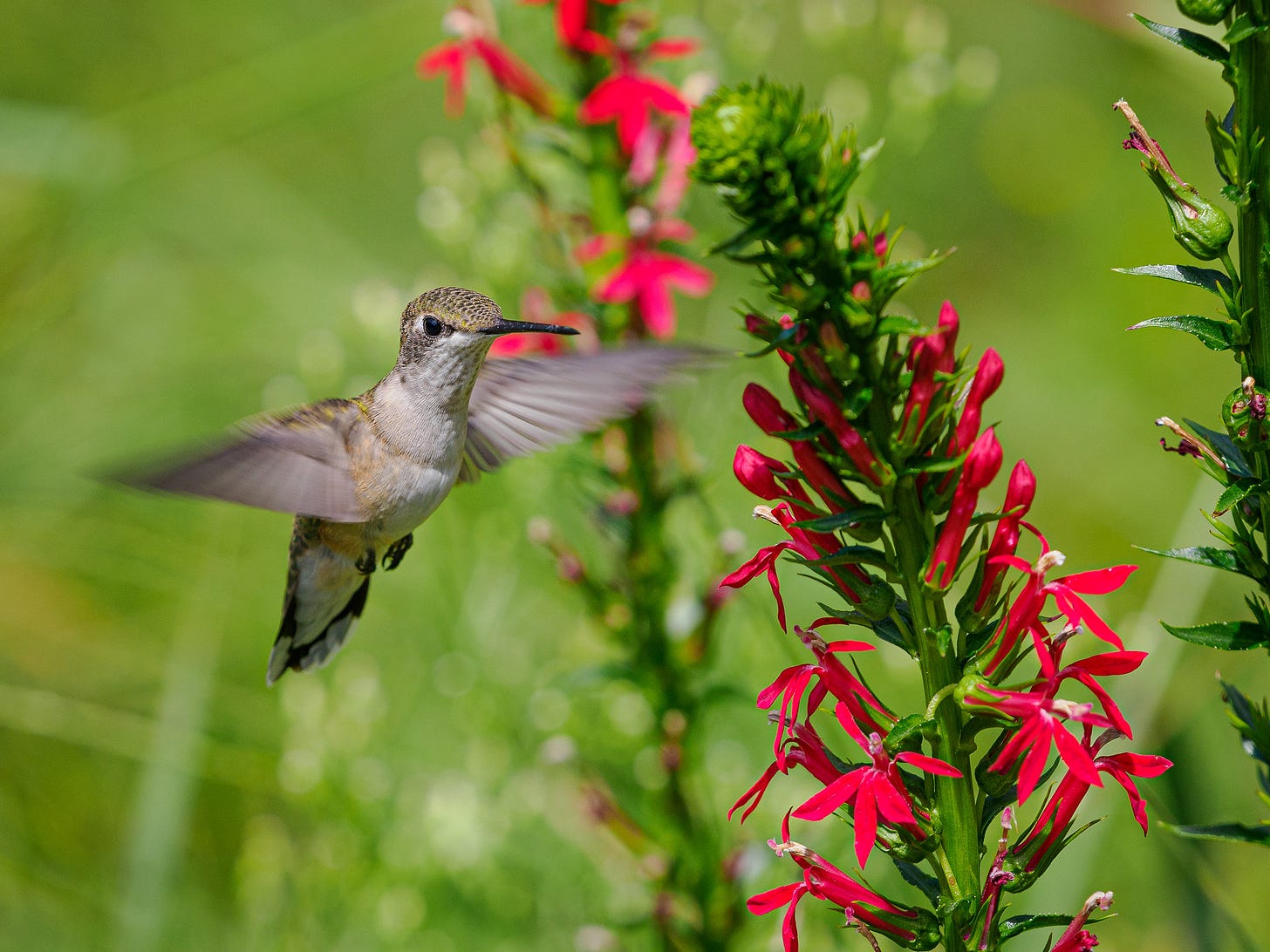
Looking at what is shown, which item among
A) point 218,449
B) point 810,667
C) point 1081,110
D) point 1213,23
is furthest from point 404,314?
point 1081,110

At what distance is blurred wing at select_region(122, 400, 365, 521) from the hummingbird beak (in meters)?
0.28

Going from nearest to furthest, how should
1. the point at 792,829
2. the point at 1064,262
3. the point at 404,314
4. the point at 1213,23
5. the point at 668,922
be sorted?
the point at 1213,23
the point at 404,314
the point at 668,922
the point at 792,829
the point at 1064,262

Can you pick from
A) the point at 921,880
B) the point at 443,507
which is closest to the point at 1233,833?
the point at 921,880

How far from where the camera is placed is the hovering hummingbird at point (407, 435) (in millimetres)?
Result: 1366

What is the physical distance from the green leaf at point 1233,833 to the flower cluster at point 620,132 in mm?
1077

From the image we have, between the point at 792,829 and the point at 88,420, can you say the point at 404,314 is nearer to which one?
the point at 792,829

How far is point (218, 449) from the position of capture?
1.31m

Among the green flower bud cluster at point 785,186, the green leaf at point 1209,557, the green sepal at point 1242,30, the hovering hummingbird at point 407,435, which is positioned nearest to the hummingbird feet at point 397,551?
the hovering hummingbird at point 407,435

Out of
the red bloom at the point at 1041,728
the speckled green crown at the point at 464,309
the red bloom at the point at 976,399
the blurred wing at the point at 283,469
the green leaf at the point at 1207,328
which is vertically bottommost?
the blurred wing at the point at 283,469

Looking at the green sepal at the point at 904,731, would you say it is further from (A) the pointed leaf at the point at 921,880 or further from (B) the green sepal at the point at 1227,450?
(B) the green sepal at the point at 1227,450

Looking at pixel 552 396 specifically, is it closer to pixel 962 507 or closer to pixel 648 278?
pixel 648 278

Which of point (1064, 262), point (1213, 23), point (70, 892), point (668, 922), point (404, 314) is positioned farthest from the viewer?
point (1064, 262)

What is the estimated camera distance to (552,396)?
1.56 meters

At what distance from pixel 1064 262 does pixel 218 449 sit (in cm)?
307
